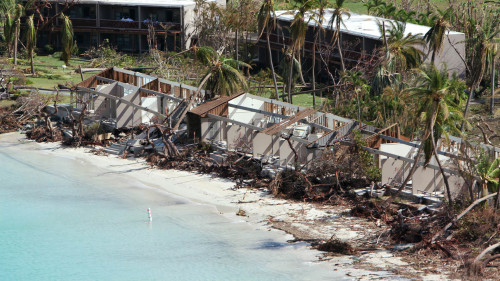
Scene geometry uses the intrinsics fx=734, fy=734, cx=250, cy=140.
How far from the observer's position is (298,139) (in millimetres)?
28547

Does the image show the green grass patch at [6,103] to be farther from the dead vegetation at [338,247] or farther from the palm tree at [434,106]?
the palm tree at [434,106]

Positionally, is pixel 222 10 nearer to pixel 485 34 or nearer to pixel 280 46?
pixel 280 46

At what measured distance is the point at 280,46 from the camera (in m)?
54.8

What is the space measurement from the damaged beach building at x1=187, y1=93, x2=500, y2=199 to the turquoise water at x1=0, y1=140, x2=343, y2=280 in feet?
13.2

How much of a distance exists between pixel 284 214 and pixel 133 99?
13.4 m

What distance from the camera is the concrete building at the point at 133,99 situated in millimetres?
35188

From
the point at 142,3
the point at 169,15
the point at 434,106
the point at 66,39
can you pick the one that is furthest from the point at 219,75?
the point at 169,15

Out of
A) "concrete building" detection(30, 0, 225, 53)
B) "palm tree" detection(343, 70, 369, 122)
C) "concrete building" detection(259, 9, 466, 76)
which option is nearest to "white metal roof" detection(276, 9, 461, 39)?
"concrete building" detection(259, 9, 466, 76)

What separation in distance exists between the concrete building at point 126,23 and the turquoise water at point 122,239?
3028 centimetres

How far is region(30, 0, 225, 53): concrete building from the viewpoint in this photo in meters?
60.6

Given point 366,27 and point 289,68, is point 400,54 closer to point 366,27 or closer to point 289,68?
point 289,68

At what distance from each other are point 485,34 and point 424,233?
766 inches

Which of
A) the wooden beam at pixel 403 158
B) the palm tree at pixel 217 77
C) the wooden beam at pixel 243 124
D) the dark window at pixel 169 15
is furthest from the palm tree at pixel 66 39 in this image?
the wooden beam at pixel 403 158

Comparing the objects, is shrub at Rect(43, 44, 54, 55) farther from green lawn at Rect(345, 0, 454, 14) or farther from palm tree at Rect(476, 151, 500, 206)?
palm tree at Rect(476, 151, 500, 206)
